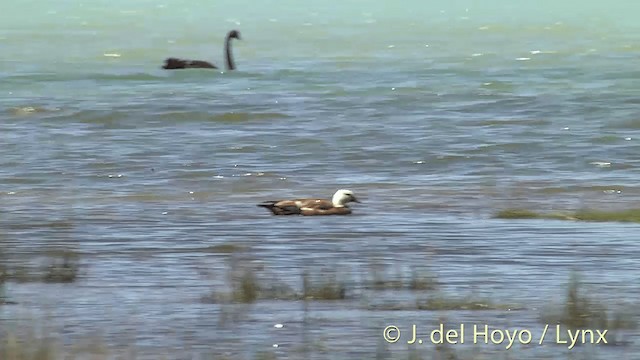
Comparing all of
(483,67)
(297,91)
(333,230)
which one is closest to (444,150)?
(333,230)

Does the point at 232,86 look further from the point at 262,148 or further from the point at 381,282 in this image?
the point at 381,282

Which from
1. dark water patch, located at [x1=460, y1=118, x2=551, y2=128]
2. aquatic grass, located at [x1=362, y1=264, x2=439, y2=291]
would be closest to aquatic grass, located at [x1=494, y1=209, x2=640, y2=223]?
aquatic grass, located at [x1=362, y1=264, x2=439, y2=291]

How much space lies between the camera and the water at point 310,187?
1245 centimetres

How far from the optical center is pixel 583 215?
61.8 feet

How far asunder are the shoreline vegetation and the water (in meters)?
0.10

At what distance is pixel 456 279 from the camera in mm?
14227

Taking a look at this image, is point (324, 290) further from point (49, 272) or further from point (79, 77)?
point (79, 77)

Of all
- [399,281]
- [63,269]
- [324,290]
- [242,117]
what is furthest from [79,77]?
[324,290]

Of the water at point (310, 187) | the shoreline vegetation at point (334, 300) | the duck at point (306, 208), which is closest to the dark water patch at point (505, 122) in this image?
the water at point (310, 187)

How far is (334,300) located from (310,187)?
10.2 m

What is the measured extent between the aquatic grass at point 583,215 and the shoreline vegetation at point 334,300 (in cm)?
411

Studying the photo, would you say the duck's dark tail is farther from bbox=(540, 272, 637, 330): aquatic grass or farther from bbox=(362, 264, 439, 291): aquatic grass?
bbox=(540, 272, 637, 330): aquatic grass

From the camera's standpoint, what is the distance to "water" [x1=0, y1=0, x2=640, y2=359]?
12.5 m

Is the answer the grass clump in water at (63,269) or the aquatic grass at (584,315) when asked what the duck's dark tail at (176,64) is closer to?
the grass clump in water at (63,269)
